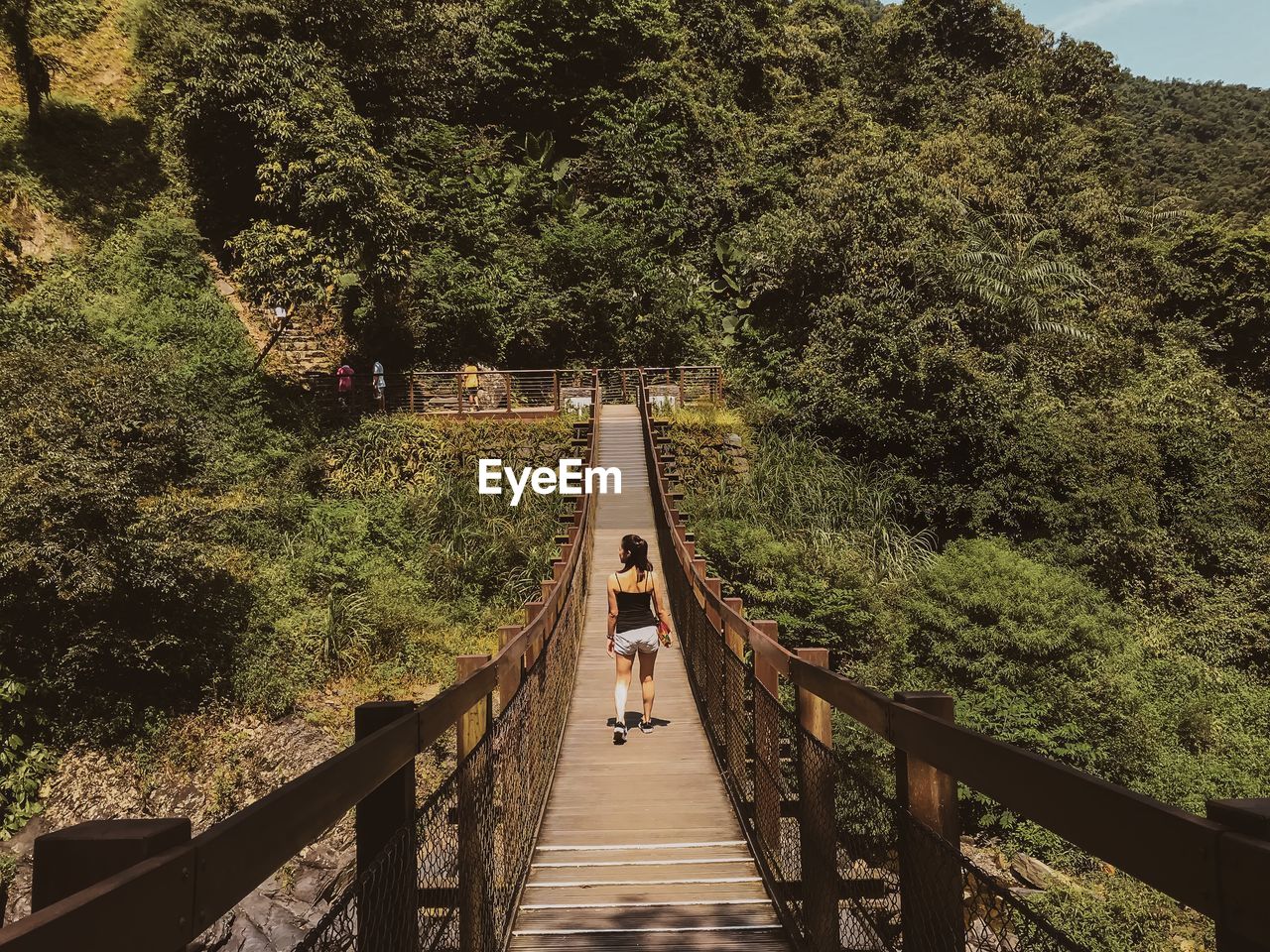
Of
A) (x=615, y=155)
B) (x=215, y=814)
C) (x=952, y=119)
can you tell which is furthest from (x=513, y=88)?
(x=215, y=814)

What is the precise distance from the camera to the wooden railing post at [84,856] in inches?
46.4

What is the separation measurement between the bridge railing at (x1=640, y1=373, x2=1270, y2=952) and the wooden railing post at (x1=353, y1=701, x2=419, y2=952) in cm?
148

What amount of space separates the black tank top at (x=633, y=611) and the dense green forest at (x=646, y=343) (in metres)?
7.66

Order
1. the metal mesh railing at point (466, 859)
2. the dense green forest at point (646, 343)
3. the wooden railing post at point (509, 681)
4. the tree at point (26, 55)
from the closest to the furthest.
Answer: the metal mesh railing at point (466, 859) → the wooden railing post at point (509, 681) → the dense green forest at point (646, 343) → the tree at point (26, 55)

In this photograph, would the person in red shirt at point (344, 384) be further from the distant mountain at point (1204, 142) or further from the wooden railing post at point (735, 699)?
the distant mountain at point (1204, 142)

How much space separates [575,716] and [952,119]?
34967 millimetres

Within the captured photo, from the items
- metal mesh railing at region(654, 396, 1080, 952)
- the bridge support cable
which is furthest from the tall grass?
the bridge support cable

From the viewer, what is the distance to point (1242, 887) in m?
1.20

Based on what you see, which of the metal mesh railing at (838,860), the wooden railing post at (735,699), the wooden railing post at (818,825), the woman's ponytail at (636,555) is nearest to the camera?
the metal mesh railing at (838,860)

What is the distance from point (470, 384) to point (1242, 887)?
23963 mm

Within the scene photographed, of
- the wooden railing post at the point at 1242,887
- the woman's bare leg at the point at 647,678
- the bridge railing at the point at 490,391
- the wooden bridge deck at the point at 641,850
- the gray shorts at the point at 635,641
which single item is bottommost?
the wooden bridge deck at the point at 641,850

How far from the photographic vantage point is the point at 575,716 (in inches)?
327

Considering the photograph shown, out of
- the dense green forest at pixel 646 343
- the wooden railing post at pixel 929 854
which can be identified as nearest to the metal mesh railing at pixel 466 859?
the wooden railing post at pixel 929 854

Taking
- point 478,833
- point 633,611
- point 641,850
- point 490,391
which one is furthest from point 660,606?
point 490,391
